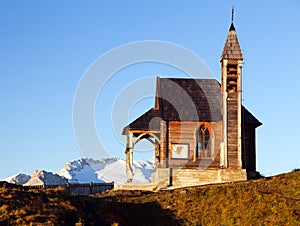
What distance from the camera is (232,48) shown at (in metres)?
41.0

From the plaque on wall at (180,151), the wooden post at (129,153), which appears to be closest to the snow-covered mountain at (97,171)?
the wooden post at (129,153)

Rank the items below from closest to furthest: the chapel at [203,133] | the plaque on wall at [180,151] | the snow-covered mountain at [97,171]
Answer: the chapel at [203,133], the plaque on wall at [180,151], the snow-covered mountain at [97,171]

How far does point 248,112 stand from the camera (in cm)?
4375

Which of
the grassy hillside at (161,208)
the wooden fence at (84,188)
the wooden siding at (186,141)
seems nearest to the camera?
the grassy hillside at (161,208)

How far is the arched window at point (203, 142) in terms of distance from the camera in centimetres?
Result: 4056

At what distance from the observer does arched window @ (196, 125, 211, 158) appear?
133 ft

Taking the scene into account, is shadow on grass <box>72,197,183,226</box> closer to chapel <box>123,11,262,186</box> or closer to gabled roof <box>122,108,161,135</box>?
chapel <box>123,11,262,186</box>

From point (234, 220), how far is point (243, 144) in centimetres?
1677

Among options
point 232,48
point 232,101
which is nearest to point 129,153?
point 232,101

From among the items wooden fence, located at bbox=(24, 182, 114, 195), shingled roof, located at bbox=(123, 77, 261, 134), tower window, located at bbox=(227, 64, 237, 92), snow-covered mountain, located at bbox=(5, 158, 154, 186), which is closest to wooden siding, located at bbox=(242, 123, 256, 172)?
shingled roof, located at bbox=(123, 77, 261, 134)

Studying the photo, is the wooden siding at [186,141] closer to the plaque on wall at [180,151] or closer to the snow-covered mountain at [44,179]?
the plaque on wall at [180,151]

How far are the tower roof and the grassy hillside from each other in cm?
1392

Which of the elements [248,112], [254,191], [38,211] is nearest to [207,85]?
[248,112]

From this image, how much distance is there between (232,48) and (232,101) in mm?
3892
